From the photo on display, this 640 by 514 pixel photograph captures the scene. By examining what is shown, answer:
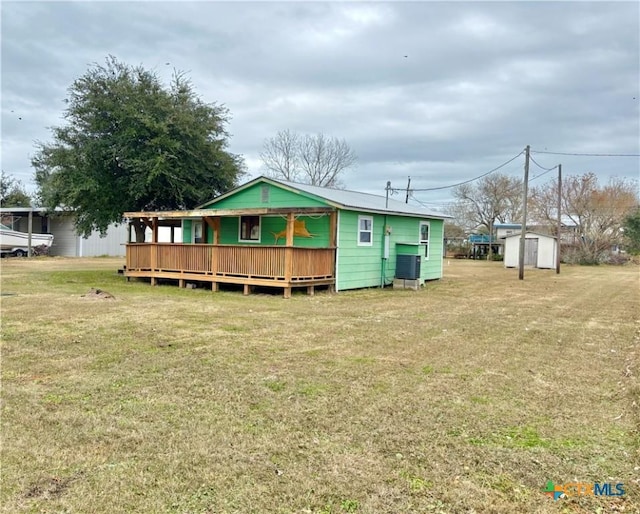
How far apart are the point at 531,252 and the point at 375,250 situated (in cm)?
1809

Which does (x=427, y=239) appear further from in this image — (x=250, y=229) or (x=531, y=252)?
(x=531, y=252)

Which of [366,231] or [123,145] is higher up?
[123,145]

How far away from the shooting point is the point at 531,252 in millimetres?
28672

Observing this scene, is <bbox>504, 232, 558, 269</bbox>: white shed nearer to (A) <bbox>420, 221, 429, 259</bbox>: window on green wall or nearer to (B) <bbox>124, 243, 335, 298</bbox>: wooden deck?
(A) <bbox>420, 221, 429, 259</bbox>: window on green wall

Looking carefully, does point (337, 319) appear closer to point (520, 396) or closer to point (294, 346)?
point (294, 346)

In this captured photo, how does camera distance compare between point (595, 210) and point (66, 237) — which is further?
point (595, 210)

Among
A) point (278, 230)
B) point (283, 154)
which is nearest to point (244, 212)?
point (278, 230)

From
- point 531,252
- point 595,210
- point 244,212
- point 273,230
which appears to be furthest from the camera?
point 595,210

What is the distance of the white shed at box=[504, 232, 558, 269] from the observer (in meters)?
27.5

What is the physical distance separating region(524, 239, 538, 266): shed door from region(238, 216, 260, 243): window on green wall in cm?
1991

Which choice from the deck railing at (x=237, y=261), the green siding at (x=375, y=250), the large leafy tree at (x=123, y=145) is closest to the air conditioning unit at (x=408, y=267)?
the green siding at (x=375, y=250)

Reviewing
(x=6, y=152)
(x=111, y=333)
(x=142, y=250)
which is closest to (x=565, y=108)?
(x=142, y=250)

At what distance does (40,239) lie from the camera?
27281mm

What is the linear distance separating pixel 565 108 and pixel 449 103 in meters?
4.40
